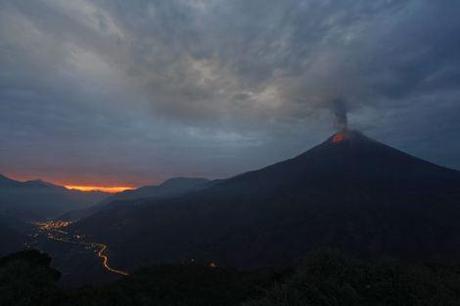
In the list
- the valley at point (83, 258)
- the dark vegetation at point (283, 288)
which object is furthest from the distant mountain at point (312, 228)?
the dark vegetation at point (283, 288)

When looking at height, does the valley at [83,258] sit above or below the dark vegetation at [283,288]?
below

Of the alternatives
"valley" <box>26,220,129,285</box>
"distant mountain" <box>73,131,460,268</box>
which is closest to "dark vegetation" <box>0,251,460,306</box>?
"valley" <box>26,220,129,285</box>

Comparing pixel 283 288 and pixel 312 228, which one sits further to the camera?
pixel 312 228

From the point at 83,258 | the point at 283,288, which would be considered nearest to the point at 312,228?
the point at 83,258

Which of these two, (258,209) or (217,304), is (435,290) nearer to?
(217,304)

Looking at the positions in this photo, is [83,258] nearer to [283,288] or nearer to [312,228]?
[312,228]

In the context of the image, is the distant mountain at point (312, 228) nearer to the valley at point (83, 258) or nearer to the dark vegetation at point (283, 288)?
the valley at point (83, 258)

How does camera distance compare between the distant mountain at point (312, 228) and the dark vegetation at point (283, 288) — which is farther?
the distant mountain at point (312, 228)

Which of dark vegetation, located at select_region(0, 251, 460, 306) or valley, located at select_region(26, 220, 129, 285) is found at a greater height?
dark vegetation, located at select_region(0, 251, 460, 306)

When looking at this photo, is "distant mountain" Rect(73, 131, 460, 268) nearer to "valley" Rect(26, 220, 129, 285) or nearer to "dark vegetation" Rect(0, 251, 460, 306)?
"valley" Rect(26, 220, 129, 285)
